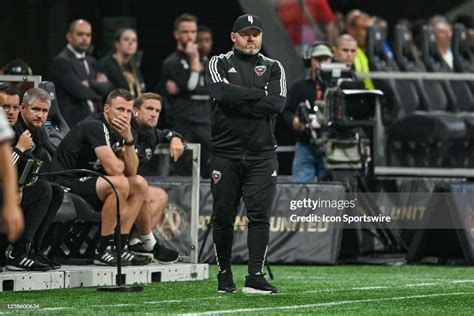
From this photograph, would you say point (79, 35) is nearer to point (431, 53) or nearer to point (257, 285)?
point (257, 285)

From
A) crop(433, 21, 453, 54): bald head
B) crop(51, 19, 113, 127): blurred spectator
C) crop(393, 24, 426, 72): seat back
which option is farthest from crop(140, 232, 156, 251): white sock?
crop(433, 21, 453, 54): bald head

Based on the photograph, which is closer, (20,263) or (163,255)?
(20,263)

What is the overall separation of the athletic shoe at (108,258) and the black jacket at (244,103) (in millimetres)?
1831

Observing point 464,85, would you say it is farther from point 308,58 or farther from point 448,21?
point 448,21

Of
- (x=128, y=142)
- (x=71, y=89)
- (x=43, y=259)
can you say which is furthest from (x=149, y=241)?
(x=71, y=89)

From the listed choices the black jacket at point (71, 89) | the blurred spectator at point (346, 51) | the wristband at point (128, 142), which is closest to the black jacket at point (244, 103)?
the wristband at point (128, 142)

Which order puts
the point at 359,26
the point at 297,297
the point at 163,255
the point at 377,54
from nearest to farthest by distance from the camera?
the point at 297,297 → the point at 163,255 → the point at 377,54 → the point at 359,26

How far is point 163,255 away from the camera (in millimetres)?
14078

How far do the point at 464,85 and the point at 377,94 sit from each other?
6.74ft

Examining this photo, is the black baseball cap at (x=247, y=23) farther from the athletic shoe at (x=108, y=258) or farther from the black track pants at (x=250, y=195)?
the athletic shoe at (x=108, y=258)

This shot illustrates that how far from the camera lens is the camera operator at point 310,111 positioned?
16723 millimetres

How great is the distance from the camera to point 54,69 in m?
15.8

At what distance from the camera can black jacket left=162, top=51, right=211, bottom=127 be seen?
1686 centimetres

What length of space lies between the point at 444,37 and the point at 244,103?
9404 millimetres
